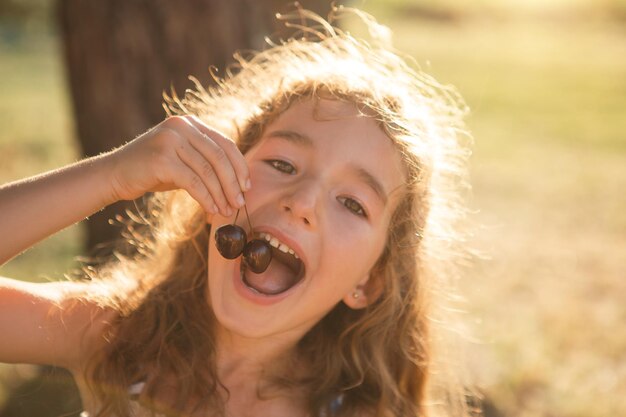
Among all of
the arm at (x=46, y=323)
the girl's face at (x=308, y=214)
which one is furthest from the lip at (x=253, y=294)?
the arm at (x=46, y=323)

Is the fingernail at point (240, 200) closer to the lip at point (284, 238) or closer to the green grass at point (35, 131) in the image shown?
the lip at point (284, 238)

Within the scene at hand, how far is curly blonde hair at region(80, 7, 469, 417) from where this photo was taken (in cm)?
291

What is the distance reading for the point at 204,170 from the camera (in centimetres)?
242

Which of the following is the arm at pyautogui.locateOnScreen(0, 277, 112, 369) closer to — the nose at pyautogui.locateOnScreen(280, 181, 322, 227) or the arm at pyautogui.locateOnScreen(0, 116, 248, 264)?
the arm at pyautogui.locateOnScreen(0, 116, 248, 264)

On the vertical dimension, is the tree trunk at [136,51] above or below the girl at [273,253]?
above

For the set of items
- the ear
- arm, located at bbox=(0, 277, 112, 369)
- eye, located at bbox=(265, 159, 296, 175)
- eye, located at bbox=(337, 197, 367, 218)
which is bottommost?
arm, located at bbox=(0, 277, 112, 369)

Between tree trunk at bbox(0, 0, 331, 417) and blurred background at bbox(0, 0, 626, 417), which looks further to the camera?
blurred background at bbox(0, 0, 626, 417)

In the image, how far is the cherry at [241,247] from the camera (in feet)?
8.24

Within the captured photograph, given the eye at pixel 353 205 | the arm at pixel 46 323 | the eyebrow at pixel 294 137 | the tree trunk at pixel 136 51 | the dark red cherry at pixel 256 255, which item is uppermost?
the tree trunk at pixel 136 51

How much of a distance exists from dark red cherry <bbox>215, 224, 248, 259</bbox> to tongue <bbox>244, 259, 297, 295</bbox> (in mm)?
234

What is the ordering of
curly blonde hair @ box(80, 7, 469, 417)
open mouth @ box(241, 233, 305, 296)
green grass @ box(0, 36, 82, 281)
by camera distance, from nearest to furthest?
open mouth @ box(241, 233, 305, 296) < curly blonde hair @ box(80, 7, 469, 417) < green grass @ box(0, 36, 82, 281)

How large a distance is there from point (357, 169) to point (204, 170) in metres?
0.57

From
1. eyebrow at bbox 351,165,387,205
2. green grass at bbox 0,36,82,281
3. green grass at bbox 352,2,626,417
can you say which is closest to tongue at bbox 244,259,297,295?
eyebrow at bbox 351,165,387,205

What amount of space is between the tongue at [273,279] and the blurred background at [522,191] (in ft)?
3.35
